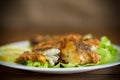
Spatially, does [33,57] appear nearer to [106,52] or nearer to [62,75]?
[62,75]

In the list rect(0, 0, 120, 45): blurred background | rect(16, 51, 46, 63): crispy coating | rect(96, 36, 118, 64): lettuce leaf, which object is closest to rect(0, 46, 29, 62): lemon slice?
rect(16, 51, 46, 63): crispy coating

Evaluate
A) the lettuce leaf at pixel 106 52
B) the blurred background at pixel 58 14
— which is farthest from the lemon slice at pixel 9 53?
the blurred background at pixel 58 14

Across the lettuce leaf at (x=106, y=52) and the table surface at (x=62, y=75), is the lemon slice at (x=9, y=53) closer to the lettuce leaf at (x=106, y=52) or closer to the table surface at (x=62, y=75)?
the table surface at (x=62, y=75)

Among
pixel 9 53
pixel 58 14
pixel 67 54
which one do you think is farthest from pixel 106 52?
pixel 58 14

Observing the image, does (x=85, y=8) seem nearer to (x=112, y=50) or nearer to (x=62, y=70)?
(x=112, y=50)

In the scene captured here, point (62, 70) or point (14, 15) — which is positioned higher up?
point (14, 15)

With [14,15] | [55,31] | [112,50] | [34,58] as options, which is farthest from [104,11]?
[34,58]
